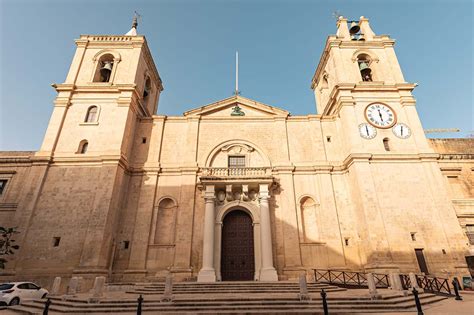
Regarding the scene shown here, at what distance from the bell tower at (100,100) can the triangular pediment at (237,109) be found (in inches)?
192

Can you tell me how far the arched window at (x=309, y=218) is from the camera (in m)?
16.9

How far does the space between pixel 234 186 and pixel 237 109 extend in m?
7.13

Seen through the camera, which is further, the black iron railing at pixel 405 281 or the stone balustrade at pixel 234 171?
the stone balustrade at pixel 234 171

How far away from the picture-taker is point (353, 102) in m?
19.5

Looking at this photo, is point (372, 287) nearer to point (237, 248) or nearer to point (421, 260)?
point (421, 260)

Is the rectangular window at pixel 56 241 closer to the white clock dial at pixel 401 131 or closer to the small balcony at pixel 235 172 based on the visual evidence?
the small balcony at pixel 235 172

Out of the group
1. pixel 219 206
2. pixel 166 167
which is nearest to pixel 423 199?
pixel 219 206

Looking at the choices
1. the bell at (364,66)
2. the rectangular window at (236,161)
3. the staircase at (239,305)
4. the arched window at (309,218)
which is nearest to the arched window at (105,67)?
the rectangular window at (236,161)

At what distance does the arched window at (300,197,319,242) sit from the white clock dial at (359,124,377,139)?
232 inches

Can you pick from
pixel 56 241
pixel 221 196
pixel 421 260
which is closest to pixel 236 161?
pixel 221 196

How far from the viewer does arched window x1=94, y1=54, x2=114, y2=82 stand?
21.5m

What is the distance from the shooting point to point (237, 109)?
21.4 m

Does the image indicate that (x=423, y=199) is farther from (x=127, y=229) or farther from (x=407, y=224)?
(x=127, y=229)

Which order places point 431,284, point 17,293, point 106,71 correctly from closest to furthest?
point 17,293 → point 431,284 → point 106,71
